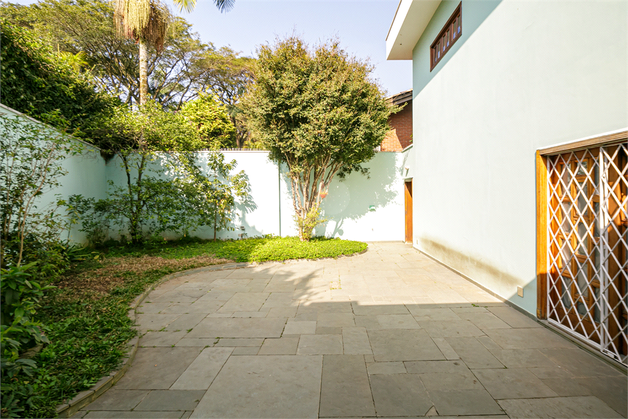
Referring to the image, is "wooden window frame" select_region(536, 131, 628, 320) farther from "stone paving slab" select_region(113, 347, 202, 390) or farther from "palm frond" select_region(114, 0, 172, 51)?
"palm frond" select_region(114, 0, 172, 51)

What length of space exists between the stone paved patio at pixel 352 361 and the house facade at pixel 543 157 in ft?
1.64

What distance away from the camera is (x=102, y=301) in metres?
4.11

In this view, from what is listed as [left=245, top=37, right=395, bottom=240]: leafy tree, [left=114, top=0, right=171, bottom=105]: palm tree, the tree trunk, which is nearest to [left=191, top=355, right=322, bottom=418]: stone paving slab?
[left=245, top=37, right=395, bottom=240]: leafy tree

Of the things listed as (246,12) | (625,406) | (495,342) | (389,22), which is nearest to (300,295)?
(495,342)

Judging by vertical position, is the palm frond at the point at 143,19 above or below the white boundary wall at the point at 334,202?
above

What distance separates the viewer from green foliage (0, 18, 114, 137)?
5.36 meters

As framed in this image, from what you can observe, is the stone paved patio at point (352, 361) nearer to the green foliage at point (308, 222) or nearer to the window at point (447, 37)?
the green foliage at point (308, 222)

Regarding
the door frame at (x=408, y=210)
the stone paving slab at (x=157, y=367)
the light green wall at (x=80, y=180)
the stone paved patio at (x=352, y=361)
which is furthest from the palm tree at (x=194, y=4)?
the stone paving slab at (x=157, y=367)

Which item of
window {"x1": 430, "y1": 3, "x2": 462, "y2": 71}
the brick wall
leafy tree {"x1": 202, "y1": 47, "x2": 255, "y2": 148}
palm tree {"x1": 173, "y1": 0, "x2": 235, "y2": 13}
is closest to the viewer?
window {"x1": 430, "y1": 3, "x2": 462, "y2": 71}

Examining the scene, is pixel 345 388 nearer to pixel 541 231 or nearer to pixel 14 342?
pixel 14 342

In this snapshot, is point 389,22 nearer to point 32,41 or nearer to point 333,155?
point 333,155

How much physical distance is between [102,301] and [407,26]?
862 cm

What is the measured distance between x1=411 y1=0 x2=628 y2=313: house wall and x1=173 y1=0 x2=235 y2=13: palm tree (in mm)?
6483

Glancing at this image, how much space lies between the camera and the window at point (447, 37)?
5723mm
